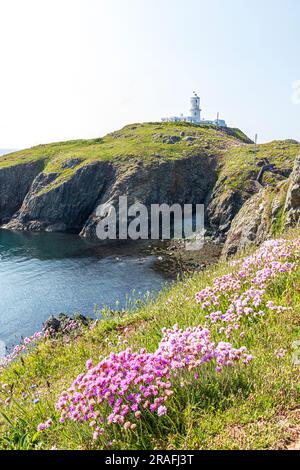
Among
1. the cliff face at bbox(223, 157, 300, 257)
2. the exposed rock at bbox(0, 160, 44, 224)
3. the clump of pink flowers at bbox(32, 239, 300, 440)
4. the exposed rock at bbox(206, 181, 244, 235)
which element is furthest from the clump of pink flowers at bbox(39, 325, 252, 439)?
the exposed rock at bbox(0, 160, 44, 224)

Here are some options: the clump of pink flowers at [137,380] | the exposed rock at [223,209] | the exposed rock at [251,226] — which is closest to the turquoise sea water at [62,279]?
the exposed rock at [251,226]

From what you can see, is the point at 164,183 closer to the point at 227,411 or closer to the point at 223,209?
the point at 223,209

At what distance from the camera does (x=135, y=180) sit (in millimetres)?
76562

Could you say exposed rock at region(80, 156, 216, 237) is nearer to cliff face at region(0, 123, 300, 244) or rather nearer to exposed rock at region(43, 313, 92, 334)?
cliff face at region(0, 123, 300, 244)

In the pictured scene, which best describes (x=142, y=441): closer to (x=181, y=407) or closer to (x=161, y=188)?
(x=181, y=407)

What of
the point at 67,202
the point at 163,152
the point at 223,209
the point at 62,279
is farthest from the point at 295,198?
the point at 163,152

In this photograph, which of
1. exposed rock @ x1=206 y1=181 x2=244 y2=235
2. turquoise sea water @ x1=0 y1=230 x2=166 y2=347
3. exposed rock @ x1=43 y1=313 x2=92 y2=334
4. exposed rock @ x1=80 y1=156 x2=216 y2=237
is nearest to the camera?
exposed rock @ x1=43 y1=313 x2=92 y2=334

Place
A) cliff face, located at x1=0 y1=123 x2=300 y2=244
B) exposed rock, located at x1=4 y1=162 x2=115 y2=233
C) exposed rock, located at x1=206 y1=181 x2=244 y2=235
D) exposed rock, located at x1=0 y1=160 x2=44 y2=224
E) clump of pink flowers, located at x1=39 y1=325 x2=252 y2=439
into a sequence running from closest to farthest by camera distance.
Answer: clump of pink flowers, located at x1=39 y1=325 x2=252 y2=439 < exposed rock, located at x1=206 y1=181 x2=244 y2=235 < cliff face, located at x1=0 y1=123 x2=300 y2=244 < exposed rock, located at x1=4 y1=162 x2=115 y2=233 < exposed rock, located at x1=0 y1=160 x2=44 y2=224

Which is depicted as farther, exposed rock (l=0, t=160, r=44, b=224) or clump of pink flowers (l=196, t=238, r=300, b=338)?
exposed rock (l=0, t=160, r=44, b=224)

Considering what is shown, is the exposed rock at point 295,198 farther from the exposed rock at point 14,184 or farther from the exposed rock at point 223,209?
the exposed rock at point 14,184

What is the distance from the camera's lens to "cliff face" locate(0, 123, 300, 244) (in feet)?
230

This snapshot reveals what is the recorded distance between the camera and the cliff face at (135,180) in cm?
7006

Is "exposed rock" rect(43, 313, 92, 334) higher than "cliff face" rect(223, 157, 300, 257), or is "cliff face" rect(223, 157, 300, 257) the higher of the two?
"cliff face" rect(223, 157, 300, 257)
